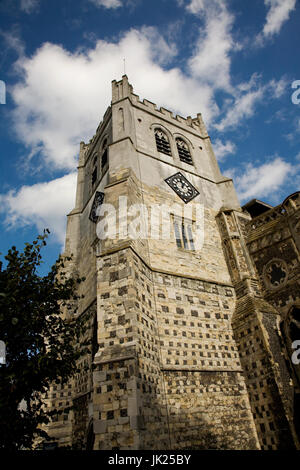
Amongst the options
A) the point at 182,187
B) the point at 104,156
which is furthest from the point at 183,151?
the point at 104,156

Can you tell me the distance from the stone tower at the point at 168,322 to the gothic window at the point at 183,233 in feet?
0.22

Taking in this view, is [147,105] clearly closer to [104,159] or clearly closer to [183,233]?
[104,159]

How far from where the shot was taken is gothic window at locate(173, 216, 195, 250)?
14133mm

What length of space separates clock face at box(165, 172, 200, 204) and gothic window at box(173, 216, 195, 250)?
1467 mm

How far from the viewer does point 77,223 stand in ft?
63.2

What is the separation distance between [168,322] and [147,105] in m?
14.8

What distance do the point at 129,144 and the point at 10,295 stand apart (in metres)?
9.83

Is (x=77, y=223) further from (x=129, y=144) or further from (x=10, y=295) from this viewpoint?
(x=10, y=295)

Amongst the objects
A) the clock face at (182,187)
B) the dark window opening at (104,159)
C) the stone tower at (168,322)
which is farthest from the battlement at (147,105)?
the clock face at (182,187)

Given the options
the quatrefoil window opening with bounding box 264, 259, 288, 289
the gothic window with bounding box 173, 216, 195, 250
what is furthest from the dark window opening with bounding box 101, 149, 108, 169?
the quatrefoil window opening with bounding box 264, 259, 288, 289

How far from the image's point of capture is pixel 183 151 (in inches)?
764

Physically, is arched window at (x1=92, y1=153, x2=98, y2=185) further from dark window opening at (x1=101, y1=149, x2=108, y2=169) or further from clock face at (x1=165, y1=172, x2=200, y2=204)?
clock face at (x1=165, y1=172, x2=200, y2=204)

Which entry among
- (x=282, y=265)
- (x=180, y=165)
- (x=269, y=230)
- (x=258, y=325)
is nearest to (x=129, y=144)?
(x=180, y=165)

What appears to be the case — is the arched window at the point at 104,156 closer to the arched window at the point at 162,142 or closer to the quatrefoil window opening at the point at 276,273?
the arched window at the point at 162,142
